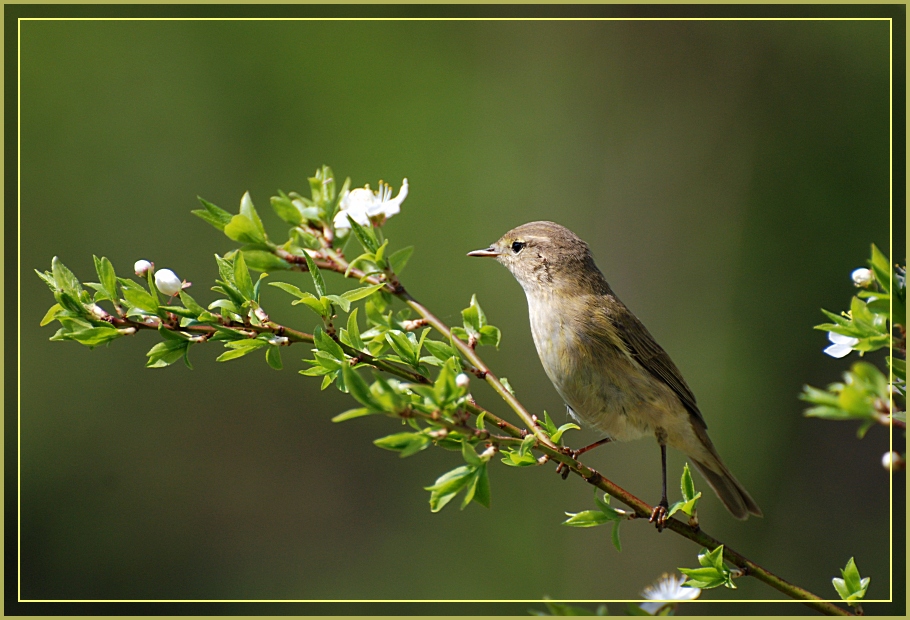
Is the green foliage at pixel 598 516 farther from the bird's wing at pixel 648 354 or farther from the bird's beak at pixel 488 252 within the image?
the bird's beak at pixel 488 252

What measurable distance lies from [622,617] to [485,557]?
24.0 feet

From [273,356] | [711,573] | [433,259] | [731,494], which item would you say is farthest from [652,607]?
[433,259]

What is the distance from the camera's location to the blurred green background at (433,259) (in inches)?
348

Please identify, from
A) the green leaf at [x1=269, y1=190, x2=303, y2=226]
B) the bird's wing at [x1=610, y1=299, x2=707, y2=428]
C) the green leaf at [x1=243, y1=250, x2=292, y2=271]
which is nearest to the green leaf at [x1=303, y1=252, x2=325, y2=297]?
the green leaf at [x1=243, y1=250, x2=292, y2=271]

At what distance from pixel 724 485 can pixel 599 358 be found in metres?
0.96

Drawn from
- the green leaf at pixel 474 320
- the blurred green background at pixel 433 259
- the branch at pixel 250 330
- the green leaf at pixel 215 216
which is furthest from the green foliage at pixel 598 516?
the blurred green background at pixel 433 259

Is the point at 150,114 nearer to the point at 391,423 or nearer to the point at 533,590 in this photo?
the point at 391,423

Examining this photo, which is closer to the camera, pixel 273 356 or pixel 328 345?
pixel 328 345

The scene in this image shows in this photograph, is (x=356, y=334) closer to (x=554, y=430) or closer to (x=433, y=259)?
(x=554, y=430)

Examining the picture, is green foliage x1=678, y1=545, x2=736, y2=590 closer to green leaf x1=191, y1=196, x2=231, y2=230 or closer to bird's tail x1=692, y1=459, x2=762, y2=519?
green leaf x1=191, y1=196, x2=231, y2=230

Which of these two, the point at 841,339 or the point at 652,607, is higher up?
the point at 841,339

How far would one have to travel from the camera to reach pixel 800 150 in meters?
10.1

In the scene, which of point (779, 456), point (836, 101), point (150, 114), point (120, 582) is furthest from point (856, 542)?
point (150, 114)

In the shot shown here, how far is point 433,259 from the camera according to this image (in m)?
9.85
